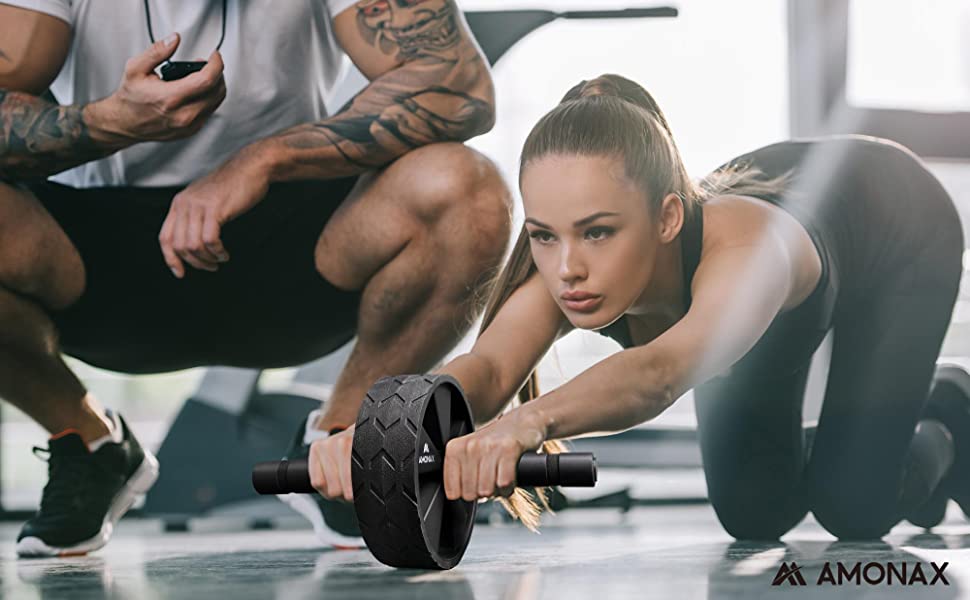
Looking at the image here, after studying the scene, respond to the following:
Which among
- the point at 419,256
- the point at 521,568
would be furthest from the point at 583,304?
the point at 419,256

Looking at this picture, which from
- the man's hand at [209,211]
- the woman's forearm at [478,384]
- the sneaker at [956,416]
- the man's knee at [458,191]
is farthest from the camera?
the sneaker at [956,416]

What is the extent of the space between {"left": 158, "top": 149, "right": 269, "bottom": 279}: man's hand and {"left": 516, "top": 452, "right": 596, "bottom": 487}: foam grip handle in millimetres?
601

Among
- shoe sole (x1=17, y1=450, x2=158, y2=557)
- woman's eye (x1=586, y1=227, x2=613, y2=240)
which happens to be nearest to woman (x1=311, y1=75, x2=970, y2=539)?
woman's eye (x1=586, y1=227, x2=613, y2=240)

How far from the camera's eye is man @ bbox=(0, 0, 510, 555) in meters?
1.31

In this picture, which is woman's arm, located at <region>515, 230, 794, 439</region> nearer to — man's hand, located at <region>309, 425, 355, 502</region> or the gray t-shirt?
man's hand, located at <region>309, 425, 355, 502</region>

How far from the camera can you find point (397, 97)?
1.40 meters

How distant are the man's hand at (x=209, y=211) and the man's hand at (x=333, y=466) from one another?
1.51 feet

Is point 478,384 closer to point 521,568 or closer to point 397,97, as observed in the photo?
point 521,568

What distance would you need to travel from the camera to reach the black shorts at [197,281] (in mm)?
1393

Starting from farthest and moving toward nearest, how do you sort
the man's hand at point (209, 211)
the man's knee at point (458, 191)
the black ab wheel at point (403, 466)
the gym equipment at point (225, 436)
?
the gym equipment at point (225, 436) < the man's knee at point (458, 191) < the man's hand at point (209, 211) < the black ab wheel at point (403, 466)

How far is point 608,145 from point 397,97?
45 cm

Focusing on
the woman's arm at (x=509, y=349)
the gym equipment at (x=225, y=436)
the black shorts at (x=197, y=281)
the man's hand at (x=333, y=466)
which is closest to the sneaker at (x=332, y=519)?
the black shorts at (x=197, y=281)

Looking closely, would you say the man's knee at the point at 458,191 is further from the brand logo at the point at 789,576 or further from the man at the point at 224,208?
the brand logo at the point at 789,576

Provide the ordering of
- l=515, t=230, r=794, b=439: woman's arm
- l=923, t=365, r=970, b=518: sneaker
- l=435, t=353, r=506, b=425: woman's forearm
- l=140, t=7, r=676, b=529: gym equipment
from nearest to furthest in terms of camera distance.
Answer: l=515, t=230, r=794, b=439: woman's arm, l=435, t=353, r=506, b=425: woman's forearm, l=923, t=365, r=970, b=518: sneaker, l=140, t=7, r=676, b=529: gym equipment
